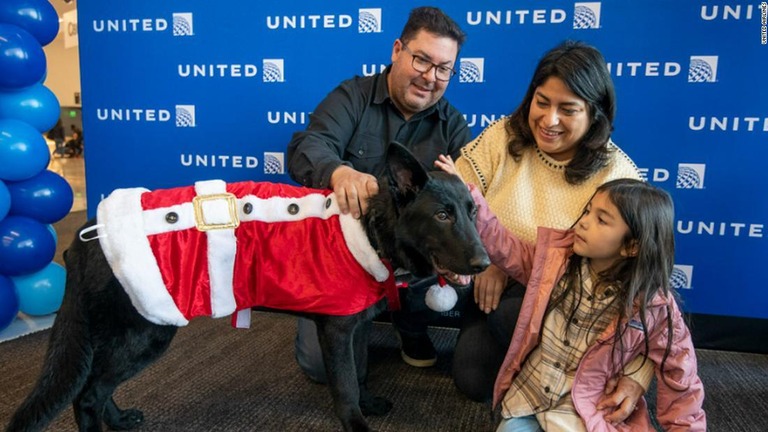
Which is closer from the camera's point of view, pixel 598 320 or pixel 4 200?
pixel 598 320

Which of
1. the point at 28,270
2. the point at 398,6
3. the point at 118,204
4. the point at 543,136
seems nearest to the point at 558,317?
the point at 543,136

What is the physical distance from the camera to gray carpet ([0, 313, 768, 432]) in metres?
1.63

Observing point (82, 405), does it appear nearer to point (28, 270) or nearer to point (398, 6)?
point (28, 270)

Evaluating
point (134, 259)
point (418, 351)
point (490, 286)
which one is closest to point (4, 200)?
point (134, 259)

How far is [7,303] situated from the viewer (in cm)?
217

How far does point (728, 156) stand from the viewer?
7.05 feet

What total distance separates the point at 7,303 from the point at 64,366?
1.34 m

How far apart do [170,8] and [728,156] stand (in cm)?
297

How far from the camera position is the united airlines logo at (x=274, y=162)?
8.65 ft

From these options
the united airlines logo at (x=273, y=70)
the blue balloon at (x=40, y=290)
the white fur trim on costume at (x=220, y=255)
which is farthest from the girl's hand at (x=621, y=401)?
the blue balloon at (x=40, y=290)

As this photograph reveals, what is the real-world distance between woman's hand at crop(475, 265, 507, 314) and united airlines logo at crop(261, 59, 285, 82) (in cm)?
160

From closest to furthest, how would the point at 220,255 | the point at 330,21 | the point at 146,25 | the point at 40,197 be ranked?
the point at 220,255 → the point at 40,197 → the point at 330,21 → the point at 146,25

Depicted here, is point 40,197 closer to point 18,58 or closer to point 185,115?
point 18,58

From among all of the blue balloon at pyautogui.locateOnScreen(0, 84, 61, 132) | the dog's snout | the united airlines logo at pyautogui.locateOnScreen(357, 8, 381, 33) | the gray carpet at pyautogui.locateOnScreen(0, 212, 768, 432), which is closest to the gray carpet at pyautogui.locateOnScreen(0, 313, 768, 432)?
the gray carpet at pyautogui.locateOnScreen(0, 212, 768, 432)
